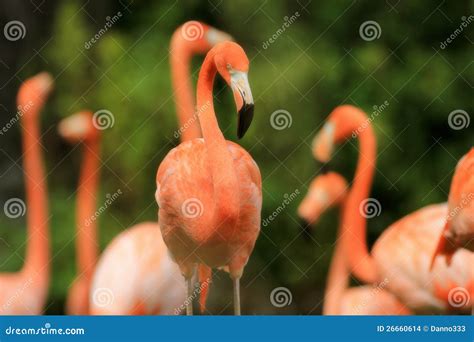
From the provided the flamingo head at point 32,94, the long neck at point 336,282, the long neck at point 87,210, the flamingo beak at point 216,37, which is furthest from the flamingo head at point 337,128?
the flamingo head at point 32,94

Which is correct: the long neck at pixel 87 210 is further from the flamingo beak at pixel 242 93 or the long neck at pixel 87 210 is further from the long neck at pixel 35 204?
the flamingo beak at pixel 242 93

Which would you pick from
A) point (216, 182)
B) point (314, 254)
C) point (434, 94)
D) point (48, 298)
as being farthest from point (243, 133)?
point (48, 298)

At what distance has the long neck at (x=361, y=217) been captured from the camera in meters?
3.79

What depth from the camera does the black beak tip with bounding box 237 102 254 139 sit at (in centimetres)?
347

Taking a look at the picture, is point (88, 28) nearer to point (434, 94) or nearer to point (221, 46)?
point (221, 46)

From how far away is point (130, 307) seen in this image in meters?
3.70

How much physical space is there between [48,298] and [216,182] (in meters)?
1.13

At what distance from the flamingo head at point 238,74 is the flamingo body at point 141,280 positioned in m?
0.71

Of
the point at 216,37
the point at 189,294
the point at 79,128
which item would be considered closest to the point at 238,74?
the point at 216,37

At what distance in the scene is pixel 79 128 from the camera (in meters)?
3.80

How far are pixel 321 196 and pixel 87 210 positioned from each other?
3.82ft

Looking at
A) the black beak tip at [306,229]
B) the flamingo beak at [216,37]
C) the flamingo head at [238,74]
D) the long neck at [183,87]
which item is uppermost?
the flamingo beak at [216,37]

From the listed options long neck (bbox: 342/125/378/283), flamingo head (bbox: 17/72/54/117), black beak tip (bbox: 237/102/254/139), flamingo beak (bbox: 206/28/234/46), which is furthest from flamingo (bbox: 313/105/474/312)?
flamingo head (bbox: 17/72/54/117)

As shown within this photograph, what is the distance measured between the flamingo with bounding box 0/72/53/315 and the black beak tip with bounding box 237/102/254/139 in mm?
986
